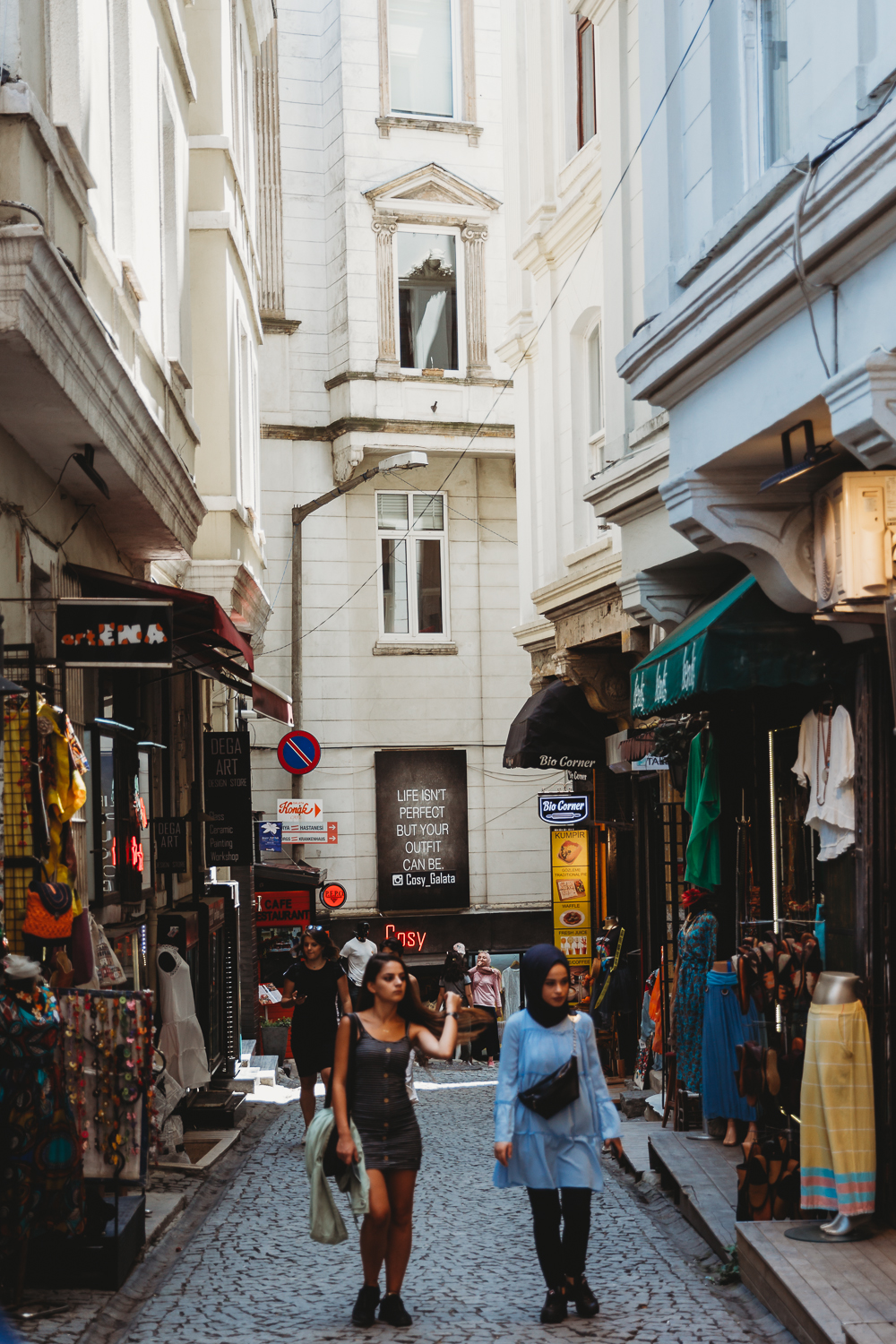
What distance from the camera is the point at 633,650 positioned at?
50.4 ft

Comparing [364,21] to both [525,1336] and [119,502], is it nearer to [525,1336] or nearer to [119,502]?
[119,502]

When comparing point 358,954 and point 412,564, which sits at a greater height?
point 412,564

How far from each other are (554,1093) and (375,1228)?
101 cm

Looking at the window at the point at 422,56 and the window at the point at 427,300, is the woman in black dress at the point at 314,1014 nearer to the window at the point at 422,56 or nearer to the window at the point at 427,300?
the window at the point at 427,300

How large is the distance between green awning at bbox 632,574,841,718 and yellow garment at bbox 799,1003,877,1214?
1.96m

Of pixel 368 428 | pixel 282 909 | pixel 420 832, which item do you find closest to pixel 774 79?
pixel 282 909

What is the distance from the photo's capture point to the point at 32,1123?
272 inches

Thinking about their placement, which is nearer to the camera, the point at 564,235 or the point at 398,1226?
the point at 398,1226

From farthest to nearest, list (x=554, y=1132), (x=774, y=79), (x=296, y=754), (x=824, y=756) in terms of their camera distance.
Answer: (x=296, y=754) < (x=824, y=756) < (x=774, y=79) < (x=554, y=1132)

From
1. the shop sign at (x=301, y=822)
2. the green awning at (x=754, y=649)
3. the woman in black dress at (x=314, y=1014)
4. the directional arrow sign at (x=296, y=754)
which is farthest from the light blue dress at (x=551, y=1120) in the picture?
the shop sign at (x=301, y=822)

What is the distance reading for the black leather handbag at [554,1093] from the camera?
7.03 metres

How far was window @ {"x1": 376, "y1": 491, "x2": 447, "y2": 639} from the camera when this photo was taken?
88.5 ft

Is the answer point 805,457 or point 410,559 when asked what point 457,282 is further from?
point 805,457

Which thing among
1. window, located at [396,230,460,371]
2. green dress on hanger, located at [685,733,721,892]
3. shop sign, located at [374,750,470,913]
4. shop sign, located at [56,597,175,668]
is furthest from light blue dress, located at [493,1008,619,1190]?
window, located at [396,230,460,371]
